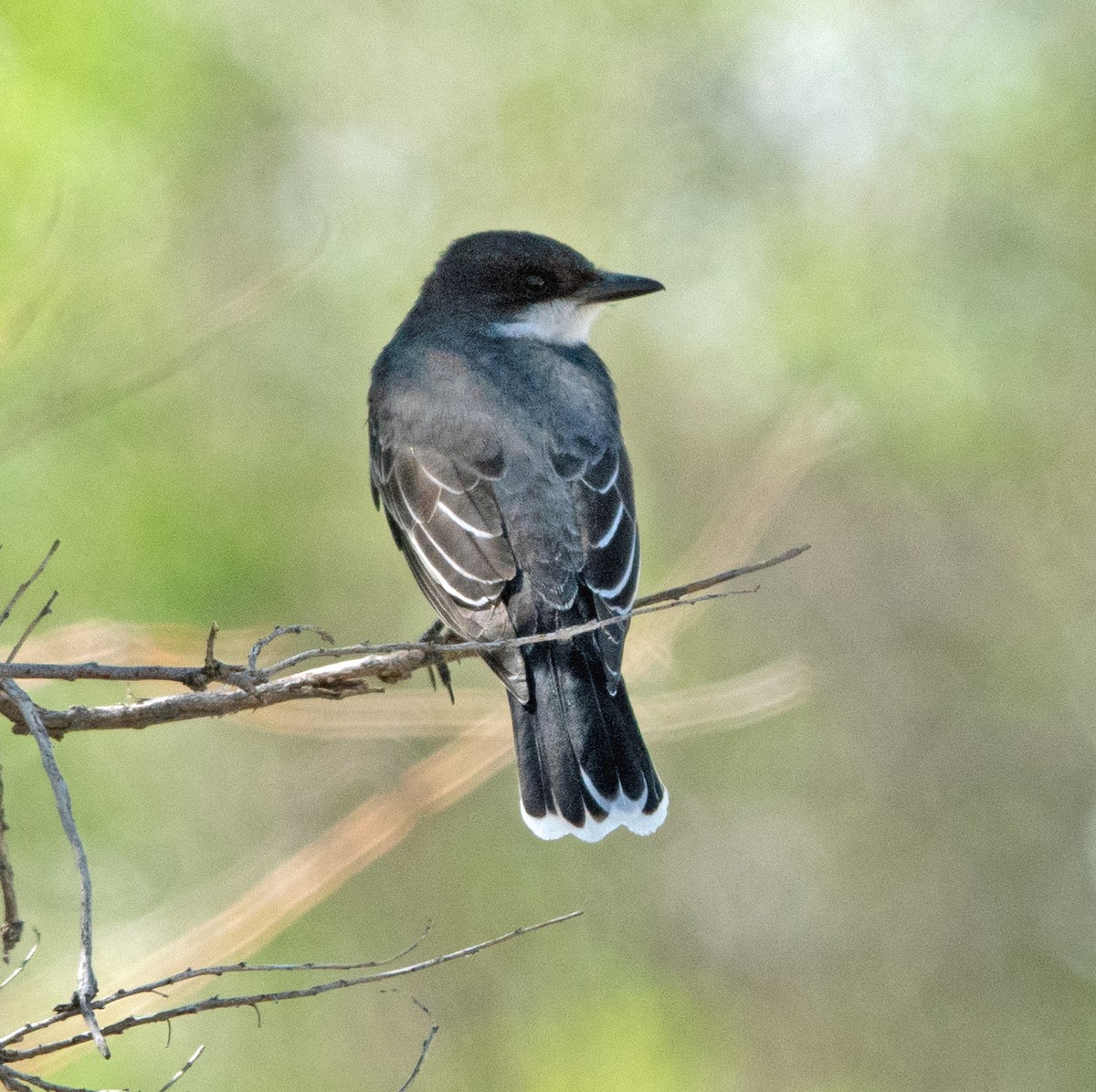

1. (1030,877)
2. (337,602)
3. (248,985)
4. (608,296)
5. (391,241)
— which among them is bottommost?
(248,985)

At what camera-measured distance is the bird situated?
4352mm

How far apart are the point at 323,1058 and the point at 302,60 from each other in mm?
4814

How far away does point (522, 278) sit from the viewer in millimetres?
5844

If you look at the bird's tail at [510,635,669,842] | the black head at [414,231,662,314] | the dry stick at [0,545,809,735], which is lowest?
the dry stick at [0,545,809,735]

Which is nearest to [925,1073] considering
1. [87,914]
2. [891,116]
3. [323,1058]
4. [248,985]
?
[323,1058]

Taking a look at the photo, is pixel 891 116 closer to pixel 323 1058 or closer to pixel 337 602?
pixel 337 602

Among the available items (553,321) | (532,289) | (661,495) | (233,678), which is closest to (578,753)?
(233,678)

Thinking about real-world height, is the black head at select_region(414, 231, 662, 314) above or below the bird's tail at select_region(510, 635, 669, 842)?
above

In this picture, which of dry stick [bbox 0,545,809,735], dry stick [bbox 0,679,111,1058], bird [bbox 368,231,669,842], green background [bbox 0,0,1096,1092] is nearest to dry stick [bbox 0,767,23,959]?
dry stick [bbox 0,679,111,1058]

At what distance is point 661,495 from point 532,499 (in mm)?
3934

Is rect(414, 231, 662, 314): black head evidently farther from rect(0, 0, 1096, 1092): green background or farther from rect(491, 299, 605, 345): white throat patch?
rect(0, 0, 1096, 1092): green background

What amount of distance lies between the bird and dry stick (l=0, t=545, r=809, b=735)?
0.85 meters

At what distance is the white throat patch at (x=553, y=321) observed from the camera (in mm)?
5738

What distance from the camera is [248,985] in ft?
20.0
